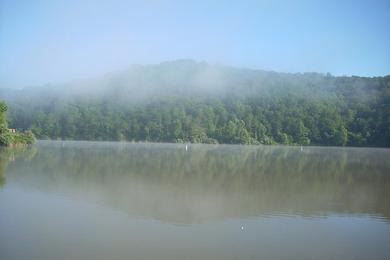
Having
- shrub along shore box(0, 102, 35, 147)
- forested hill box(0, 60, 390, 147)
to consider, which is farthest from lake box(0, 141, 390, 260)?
forested hill box(0, 60, 390, 147)

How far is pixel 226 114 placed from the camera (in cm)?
10888

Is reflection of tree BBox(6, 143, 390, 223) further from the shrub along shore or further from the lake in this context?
the shrub along shore

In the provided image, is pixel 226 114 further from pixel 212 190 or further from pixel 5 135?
pixel 212 190

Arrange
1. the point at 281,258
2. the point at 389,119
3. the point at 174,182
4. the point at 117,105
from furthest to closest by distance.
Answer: the point at 117,105 < the point at 389,119 < the point at 174,182 < the point at 281,258

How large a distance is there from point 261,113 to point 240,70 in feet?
165

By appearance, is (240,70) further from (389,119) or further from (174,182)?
(174,182)

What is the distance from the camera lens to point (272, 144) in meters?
103

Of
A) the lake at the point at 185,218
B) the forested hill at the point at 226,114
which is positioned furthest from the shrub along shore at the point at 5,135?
the forested hill at the point at 226,114

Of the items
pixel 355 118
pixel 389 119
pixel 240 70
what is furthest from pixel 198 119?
pixel 240 70

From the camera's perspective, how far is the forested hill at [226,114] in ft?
320

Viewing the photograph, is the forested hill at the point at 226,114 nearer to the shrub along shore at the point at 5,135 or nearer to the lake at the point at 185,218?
the shrub along shore at the point at 5,135

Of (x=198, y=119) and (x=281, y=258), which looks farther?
(x=198, y=119)


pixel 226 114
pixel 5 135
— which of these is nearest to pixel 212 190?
pixel 5 135

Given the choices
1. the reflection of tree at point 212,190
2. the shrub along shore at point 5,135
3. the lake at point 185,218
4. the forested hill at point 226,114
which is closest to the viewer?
the lake at point 185,218
